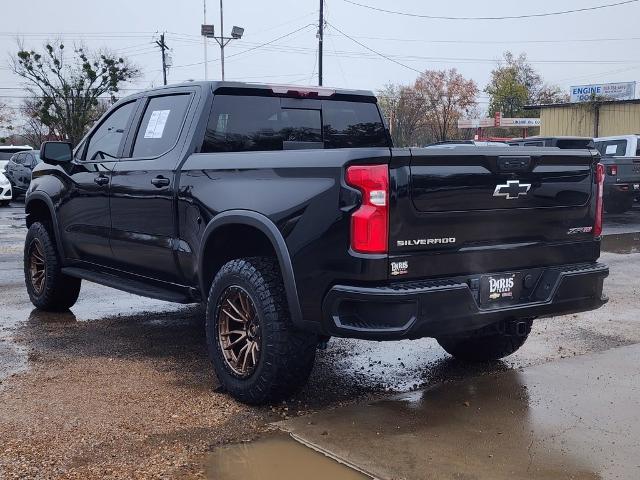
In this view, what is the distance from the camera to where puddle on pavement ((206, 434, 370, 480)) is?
345 centimetres

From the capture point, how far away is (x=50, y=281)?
22.2 ft

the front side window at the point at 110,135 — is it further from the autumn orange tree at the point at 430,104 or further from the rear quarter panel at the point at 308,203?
the autumn orange tree at the point at 430,104

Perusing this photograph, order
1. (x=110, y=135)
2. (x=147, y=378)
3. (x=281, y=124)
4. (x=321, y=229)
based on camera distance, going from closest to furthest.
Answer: (x=321, y=229), (x=147, y=378), (x=281, y=124), (x=110, y=135)

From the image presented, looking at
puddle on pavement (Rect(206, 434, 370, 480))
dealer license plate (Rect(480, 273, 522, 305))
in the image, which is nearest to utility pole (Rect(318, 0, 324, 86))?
dealer license plate (Rect(480, 273, 522, 305))

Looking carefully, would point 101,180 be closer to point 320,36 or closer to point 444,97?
point 320,36

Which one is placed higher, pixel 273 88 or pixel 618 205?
pixel 273 88

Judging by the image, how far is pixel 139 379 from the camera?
4.91 metres

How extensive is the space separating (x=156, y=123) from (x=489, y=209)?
2676mm

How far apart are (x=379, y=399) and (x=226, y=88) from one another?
7.72ft

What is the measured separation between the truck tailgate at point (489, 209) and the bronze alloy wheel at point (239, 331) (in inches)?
40.4

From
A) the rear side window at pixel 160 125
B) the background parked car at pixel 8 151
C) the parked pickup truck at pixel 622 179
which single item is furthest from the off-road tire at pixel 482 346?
the background parked car at pixel 8 151

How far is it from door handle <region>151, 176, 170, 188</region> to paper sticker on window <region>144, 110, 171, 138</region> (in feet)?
1.38

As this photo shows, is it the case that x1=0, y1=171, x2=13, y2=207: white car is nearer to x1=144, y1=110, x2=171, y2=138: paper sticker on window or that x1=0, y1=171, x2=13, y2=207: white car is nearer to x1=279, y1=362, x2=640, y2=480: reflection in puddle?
x1=144, y1=110, x2=171, y2=138: paper sticker on window

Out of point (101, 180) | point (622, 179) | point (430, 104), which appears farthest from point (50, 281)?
point (430, 104)
